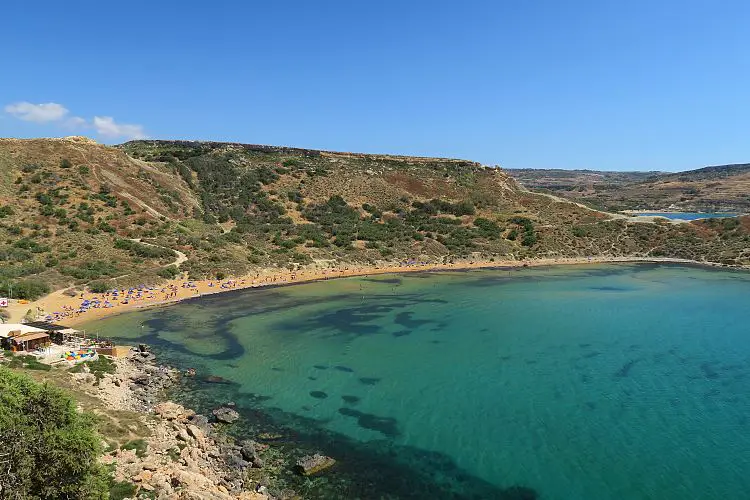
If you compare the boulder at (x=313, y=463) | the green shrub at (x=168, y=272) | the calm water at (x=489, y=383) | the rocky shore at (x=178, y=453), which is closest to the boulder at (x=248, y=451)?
the rocky shore at (x=178, y=453)

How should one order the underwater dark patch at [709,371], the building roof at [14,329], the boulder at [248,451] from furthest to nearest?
1. the underwater dark patch at [709,371]
2. the building roof at [14,329]
3. the boulder at [248,451]

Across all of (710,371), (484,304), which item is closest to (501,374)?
(710,371)

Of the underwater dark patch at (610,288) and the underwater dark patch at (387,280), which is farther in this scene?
the underwater dark patch at (387,280)

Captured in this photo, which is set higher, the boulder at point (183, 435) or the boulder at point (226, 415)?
the boulder at point (183, 435)

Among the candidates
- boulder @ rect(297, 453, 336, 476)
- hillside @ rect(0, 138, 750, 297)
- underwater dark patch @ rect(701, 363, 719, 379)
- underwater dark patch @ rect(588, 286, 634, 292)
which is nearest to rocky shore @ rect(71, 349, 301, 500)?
boulder @ rect(297, 453, 336, 476)

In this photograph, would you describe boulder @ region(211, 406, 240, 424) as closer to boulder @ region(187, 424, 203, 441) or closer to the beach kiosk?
boulder @ region(187, 424, 203, 441)

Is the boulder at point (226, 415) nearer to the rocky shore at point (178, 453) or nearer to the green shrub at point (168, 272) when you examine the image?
the rocky shore at point (178, 453)

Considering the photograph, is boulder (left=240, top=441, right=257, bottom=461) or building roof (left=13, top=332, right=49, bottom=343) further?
building roof (left=13, top=332, right=49, bottom=343)

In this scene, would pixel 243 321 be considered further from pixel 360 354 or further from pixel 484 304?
pixel 484 304

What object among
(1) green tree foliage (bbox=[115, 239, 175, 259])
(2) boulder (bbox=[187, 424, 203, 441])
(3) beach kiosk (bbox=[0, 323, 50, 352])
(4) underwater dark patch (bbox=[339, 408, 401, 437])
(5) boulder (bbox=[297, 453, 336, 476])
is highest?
(1) green tree foliage (bbox=[115, 239, 175, 259])
